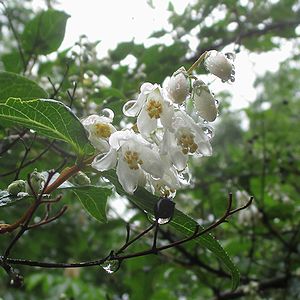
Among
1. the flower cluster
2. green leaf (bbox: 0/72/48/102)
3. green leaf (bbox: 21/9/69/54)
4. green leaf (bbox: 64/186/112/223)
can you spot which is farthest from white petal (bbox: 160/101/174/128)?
green leaf (bbox: 21/9/69/54)

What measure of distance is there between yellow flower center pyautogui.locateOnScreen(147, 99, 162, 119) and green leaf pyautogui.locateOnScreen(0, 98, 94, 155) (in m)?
0.17

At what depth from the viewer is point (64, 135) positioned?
125 centimetres

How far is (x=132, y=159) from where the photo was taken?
1.21 meters

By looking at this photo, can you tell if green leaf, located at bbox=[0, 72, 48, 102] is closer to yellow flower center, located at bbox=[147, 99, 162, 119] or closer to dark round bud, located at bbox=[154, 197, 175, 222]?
yellow flower center, located at bbox=[147, 99, 162, 119]

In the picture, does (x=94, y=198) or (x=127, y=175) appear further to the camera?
(x=94, y=198)

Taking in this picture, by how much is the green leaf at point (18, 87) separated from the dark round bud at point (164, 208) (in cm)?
62

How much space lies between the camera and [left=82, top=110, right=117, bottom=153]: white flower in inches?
48.9

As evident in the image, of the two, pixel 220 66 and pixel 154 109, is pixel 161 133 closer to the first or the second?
pixel 154 109

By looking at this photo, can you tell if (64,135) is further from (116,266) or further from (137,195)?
(116,266)

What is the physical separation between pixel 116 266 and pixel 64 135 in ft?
1.30

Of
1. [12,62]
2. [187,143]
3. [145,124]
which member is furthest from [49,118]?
[12,62]

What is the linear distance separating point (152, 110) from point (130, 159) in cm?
13

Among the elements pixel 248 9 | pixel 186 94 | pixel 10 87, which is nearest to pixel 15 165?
pixel 10 87

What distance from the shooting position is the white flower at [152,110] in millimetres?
1202
